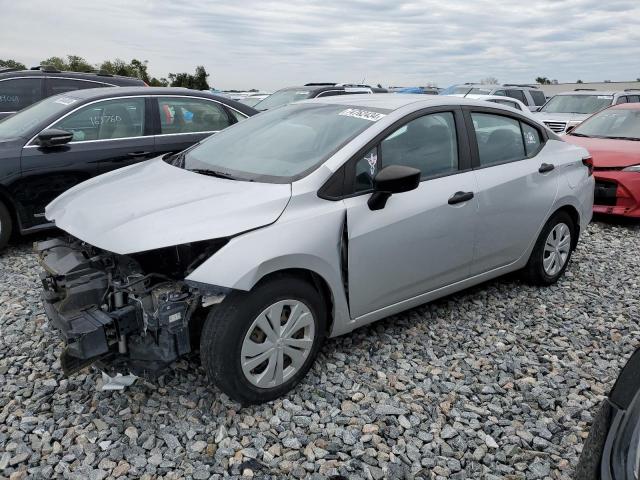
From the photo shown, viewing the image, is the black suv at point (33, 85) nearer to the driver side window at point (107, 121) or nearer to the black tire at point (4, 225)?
the driver side window at point (107, 121)

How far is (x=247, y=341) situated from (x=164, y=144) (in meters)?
3.81

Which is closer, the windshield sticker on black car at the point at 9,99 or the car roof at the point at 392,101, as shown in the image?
the car roof at the point at 392,101

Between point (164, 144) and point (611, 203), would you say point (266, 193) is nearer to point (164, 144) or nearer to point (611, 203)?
point (164, 144)

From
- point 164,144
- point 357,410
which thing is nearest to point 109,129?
point 164,144

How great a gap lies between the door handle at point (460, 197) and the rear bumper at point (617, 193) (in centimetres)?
408

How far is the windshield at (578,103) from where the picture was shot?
1249 cm

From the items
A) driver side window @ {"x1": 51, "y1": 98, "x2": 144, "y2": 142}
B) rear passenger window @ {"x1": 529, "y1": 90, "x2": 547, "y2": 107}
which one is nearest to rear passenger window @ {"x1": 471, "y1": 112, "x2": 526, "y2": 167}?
driver side window @ {"x1": 51, "y1": 98, "x2": 144, "y2": 142}

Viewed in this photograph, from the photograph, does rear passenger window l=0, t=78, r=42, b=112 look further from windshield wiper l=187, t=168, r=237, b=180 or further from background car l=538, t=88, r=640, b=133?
background car l=538, t=88, r=640, b=133

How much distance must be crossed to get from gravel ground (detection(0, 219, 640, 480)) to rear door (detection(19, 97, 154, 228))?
4.92ft

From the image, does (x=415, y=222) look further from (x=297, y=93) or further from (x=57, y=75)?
(x=297, y=93)

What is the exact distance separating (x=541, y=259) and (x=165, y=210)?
10.4 ft

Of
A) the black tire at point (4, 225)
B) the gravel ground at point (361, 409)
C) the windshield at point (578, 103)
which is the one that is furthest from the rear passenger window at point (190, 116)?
the windshield at point (578, 103)

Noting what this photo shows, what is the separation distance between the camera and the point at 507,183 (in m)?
3.95

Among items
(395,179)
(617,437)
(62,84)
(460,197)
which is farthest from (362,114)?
(62,84)
